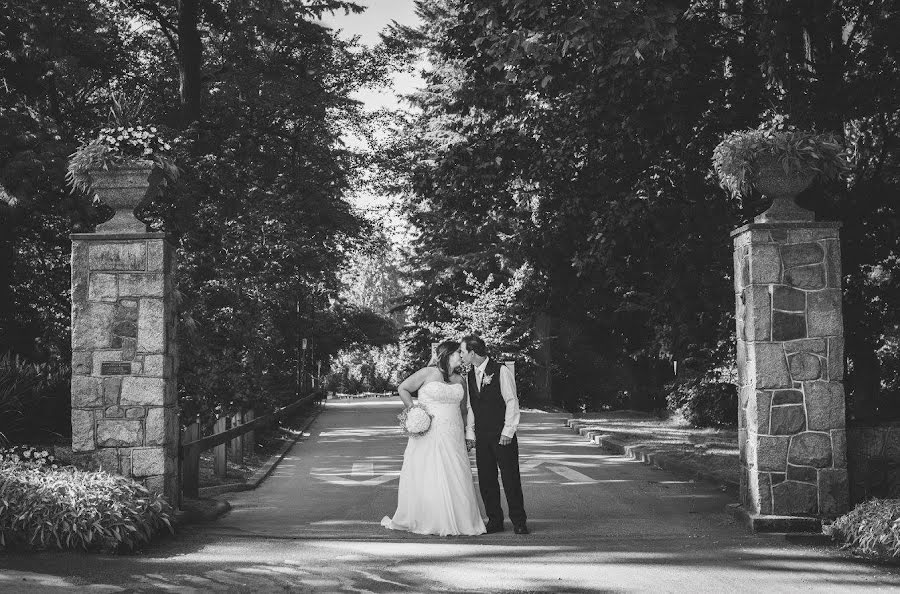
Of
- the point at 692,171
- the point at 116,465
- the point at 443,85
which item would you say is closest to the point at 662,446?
the point at 692,171

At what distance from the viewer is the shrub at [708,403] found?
23750 millimetres

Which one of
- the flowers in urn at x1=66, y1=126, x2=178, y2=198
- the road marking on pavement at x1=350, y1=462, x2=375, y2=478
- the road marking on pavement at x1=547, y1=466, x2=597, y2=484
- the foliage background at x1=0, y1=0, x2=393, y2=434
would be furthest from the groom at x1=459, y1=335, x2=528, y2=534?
the foliage background at x1=0, y1=0, x2=393, y2=434

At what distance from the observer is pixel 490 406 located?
32.6 feet

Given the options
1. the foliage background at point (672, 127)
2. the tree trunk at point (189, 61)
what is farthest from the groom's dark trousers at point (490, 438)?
the tree trunk at point (189, 61)

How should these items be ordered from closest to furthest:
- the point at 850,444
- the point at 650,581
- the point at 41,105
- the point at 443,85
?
the point at 650,581 < the point at 850,444 < the point at 41,105 < the point at 443,85

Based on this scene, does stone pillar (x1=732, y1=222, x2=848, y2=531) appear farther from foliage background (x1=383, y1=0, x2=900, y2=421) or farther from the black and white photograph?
foliage background (x1=383, y1=0, x2=900, y2=421)

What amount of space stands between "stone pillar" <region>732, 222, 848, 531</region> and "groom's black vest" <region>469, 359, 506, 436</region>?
254 centimetres

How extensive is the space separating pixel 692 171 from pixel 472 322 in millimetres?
20466

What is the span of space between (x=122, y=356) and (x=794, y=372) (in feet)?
22.5

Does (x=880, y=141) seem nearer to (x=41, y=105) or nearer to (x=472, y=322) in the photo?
(x=41, y=105)

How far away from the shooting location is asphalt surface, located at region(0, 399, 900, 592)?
724 cm

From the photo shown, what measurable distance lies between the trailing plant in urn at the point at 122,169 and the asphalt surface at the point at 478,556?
11.4 ft

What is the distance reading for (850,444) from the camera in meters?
9.76

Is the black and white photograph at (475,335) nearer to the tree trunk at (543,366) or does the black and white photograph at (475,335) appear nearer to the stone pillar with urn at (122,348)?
the stone pillar with urn at (122,348)
